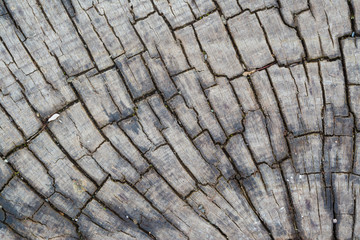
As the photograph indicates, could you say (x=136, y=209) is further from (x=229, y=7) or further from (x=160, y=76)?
(x=229, y=7)

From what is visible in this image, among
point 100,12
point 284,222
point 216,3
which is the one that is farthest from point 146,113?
point 284,222

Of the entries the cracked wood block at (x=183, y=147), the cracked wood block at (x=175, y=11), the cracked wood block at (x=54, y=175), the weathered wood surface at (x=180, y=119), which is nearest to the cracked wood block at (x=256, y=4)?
the weathered wood surface at (x=180, y=119)

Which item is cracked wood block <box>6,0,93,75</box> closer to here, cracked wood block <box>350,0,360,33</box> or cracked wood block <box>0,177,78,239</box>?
cracked wood block <box>0,177,78,239</box>

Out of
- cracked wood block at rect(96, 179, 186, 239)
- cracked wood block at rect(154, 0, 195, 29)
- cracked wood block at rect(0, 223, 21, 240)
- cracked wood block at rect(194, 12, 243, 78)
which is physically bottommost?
cracked wood block at rect(0, 223, 21, 240)

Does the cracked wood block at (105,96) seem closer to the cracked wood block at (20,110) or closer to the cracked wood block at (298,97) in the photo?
the cracked wood block at (20,110)

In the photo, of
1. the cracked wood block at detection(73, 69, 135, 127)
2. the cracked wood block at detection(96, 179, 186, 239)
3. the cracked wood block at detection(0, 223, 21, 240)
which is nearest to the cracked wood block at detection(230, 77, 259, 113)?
the cracked wood block at detection(73, 69, 135, 127)

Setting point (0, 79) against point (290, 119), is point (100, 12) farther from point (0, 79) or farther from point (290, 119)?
point (290, 119)
